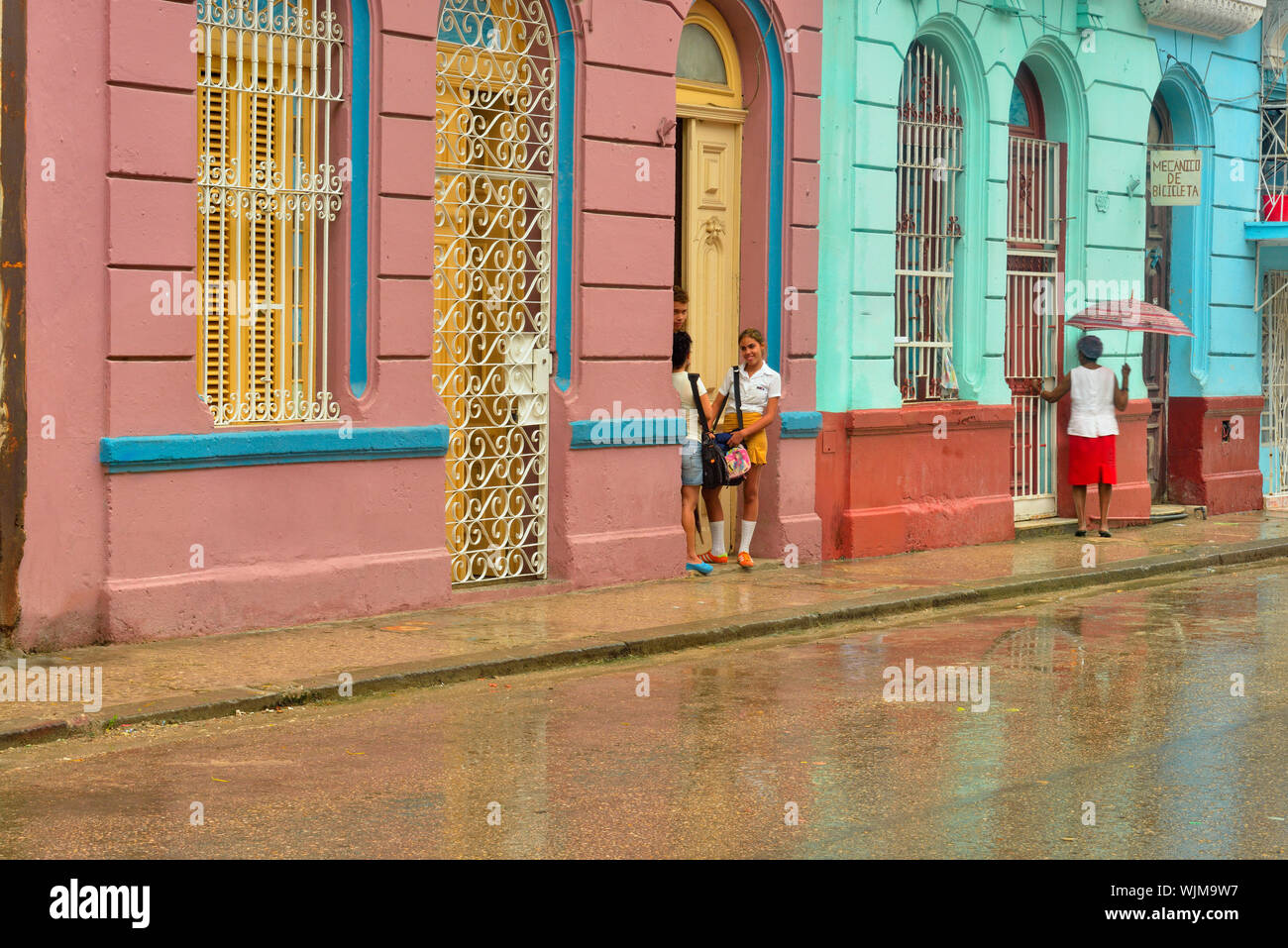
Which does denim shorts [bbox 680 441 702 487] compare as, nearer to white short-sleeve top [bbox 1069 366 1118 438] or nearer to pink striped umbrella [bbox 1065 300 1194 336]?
white short-sleeve top [bbox 1069 366 1118 438]

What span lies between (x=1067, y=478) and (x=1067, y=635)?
6603 millimetres

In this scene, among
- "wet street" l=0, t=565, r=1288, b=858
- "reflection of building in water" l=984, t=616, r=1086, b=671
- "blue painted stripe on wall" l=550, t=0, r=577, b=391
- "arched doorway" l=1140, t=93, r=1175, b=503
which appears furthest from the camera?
"arched doorway" l=1140, t=93, r=1175, b=503

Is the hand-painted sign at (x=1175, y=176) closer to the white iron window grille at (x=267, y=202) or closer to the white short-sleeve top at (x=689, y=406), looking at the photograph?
the white short-sleeve top at (x=689, y=406)

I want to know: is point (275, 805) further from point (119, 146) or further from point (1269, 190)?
point (1269, 190)

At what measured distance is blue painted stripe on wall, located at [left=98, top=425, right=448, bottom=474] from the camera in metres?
10.1

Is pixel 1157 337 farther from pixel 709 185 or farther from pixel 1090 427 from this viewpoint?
pixel 709 185

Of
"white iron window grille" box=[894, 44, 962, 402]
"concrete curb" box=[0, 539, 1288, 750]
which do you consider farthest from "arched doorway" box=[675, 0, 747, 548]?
"concrete curb" box=[0, 539, 1288, 750]

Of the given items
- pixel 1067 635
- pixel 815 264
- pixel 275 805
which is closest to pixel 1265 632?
pixel 1067 635

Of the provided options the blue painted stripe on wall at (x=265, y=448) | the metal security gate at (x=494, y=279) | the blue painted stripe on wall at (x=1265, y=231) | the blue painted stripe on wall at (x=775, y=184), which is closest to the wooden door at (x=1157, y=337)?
the blue painted stripe on wall at (x=1265, y=231)

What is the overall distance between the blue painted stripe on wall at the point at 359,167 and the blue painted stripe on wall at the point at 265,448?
1.18 feet

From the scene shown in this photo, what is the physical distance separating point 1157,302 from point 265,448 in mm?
11805

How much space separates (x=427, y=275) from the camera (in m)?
11.6

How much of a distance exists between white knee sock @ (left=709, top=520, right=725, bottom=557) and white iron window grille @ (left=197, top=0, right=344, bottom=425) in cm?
367

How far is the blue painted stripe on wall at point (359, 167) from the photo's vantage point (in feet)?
37.0
